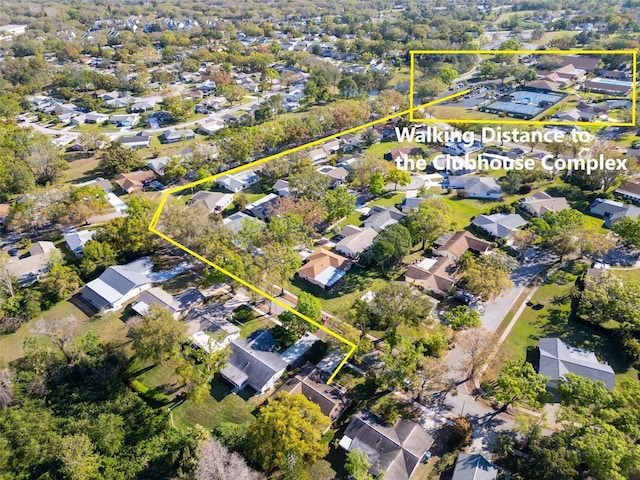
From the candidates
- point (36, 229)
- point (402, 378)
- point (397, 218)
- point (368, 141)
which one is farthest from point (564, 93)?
point (36, 229)

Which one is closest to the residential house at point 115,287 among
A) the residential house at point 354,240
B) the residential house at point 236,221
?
the residential house at point 236,221

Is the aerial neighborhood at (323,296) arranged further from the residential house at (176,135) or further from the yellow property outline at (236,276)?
the residential house at (176,135)

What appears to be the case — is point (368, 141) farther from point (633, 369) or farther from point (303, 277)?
point (633, 369)

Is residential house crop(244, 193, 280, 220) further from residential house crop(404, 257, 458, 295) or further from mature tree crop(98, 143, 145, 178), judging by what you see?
mature tree crop(98, 143, 145, 178)

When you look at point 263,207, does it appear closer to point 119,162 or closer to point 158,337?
point 119,162

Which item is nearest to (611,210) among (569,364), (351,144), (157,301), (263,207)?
(569,364)
